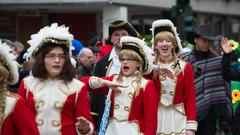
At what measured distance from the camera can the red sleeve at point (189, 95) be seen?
302 inches

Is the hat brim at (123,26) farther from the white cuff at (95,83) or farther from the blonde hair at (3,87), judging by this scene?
the blonde hair at (3,87)

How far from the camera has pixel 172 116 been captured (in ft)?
25.5

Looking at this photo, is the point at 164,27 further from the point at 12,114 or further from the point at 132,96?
the point at 12,114

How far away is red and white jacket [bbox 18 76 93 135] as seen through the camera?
5.88 meters

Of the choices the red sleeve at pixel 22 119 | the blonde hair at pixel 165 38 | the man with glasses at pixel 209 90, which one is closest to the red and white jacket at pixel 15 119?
the red sleeve at pixel 22 119

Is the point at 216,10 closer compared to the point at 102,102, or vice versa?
the point at 102,102

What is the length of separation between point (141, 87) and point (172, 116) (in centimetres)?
101

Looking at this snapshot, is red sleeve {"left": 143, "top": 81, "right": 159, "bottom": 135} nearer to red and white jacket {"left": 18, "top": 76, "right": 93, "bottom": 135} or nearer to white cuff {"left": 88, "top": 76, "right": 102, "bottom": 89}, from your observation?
white cuff {"left": 88, "top": 76, "right": 102, "bottom": 89}

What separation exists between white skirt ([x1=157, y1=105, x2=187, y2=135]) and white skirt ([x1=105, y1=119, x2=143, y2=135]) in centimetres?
97

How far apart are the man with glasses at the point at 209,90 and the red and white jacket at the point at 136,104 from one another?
2369mm

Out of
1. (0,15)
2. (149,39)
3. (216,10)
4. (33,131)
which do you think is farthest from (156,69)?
(216,10)

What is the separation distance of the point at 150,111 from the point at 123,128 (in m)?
0.34

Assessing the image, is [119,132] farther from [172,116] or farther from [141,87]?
[172,116]

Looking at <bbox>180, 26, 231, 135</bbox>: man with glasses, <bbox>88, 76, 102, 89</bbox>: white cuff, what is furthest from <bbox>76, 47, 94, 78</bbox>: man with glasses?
<bbox>88, 76, 102, 89</bbox>: white cuff
